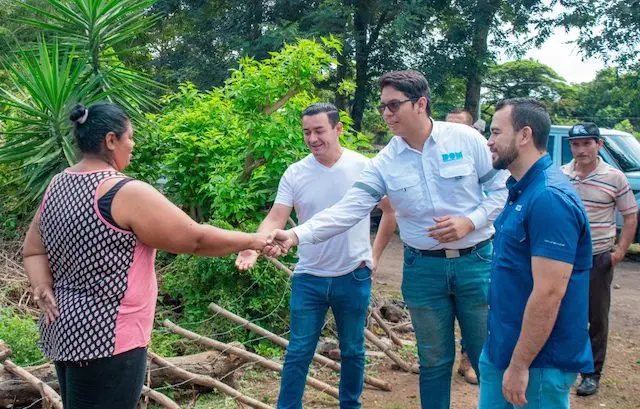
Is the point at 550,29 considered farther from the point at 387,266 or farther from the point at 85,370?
the point at 85,370

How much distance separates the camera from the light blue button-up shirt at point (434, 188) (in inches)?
163

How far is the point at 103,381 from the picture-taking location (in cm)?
299

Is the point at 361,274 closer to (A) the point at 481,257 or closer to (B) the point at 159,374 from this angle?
(A) the point at 481,257

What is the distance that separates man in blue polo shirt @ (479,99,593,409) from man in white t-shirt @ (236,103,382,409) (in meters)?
1.59

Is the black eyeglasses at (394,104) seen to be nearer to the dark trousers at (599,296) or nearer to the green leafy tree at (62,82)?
the dark trousers at (599,296)

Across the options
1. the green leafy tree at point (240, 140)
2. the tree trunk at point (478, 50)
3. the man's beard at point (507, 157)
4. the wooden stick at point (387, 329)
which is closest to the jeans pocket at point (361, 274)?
the man's beard at point (507, 157)

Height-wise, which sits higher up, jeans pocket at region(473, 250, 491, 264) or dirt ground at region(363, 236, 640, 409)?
jeans pocket at region(473, 250, 491, 264)

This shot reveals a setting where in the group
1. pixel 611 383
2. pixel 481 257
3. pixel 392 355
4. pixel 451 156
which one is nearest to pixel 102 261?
pixel 451 156

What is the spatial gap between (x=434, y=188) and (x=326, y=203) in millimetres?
880

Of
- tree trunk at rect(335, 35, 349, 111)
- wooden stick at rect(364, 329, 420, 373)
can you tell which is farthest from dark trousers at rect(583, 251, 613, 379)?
tree trunk at rect(335, 35, 349, 111)

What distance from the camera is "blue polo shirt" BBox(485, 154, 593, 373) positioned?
2.82 m

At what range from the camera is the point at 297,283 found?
476 cm

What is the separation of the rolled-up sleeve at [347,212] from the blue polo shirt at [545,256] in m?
1.30

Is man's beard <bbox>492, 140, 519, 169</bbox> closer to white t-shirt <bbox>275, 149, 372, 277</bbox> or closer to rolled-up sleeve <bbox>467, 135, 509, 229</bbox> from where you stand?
rolled-up sleeve <bbox>467, 135, 509, 229</bbox>
